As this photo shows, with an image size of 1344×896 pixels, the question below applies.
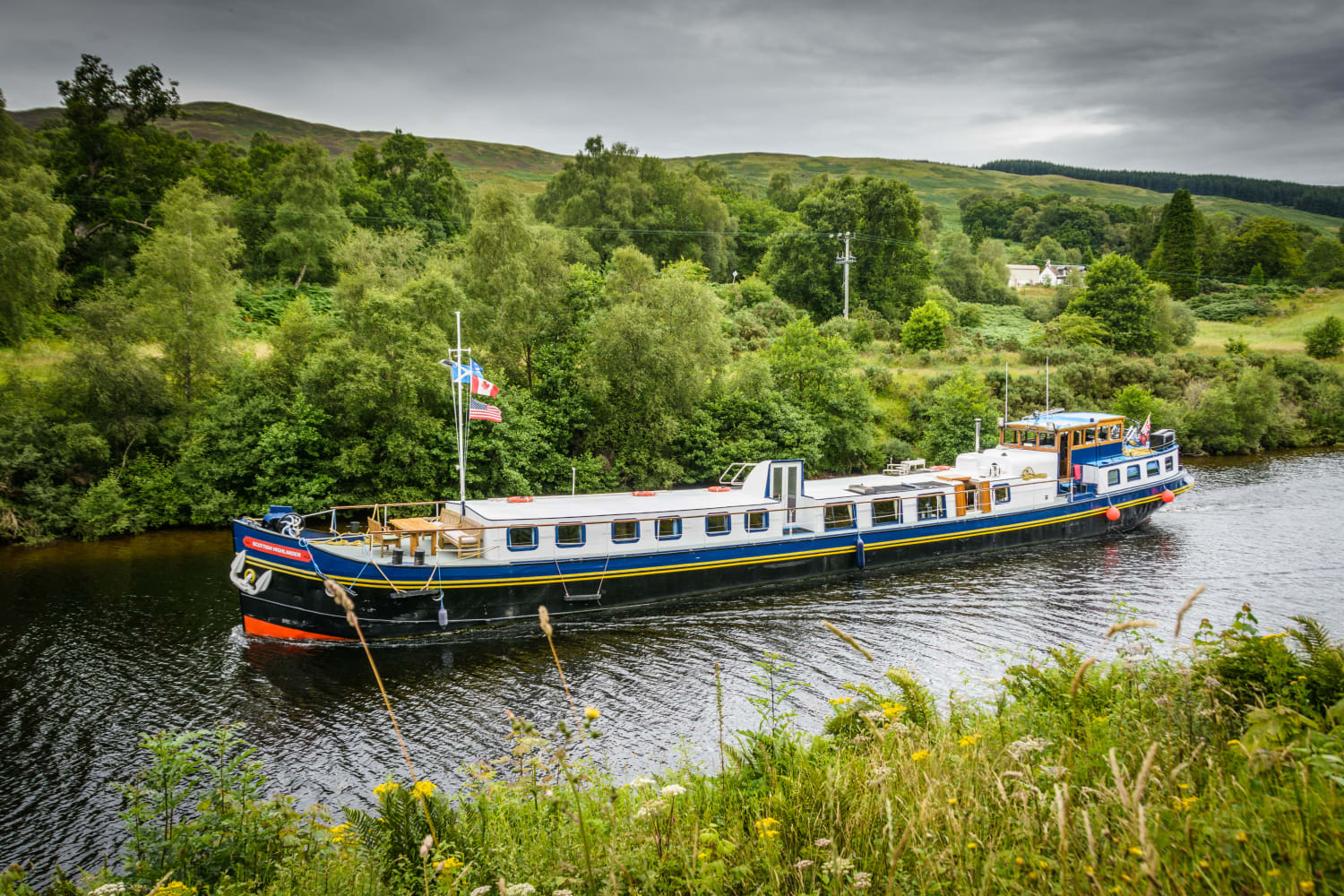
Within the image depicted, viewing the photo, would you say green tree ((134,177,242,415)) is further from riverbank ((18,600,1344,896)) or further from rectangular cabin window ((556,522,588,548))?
riverbank ((18,600,1344,896))

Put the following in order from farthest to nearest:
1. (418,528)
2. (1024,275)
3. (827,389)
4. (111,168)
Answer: (1024,275) → (111,168) → (827,389) → (418,528)

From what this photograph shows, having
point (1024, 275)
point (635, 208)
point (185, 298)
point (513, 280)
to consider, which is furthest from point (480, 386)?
point (1024, 275)

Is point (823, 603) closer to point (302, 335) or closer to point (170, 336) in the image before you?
point (302, 335)

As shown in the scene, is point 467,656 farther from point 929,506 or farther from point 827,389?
point 827,389

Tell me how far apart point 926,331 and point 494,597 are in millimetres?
48063

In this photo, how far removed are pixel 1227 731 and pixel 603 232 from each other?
6332 centimetres

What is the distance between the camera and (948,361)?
192ft

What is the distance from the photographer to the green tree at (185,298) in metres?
34.2

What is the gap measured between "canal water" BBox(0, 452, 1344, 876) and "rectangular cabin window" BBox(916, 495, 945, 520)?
1.84 m

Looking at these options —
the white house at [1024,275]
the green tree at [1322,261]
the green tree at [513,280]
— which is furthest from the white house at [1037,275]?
the green tree at [513,280]

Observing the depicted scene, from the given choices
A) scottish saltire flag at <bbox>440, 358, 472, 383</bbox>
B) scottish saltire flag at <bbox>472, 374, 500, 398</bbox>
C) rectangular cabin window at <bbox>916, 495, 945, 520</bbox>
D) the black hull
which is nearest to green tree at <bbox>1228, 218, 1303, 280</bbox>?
rectangular cabin window at <bbox>916, 495, 945, 520</bbox>

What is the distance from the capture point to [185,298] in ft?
113

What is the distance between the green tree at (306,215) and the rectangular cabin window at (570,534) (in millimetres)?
42724

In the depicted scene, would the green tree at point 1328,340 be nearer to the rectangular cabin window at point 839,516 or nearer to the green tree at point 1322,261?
the green tree at point 1322,261
